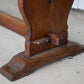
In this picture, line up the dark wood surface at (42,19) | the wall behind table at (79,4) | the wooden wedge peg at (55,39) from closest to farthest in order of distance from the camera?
1. the dark wood surface at (42,19)
2. the wooden wedge peg at (55,39)
3. the wall behind table at (79,4)

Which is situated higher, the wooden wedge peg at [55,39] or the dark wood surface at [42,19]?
the dark wood surface at [42,19]

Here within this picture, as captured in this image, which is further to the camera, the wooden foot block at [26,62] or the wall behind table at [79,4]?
the wall behind table at [79,4]

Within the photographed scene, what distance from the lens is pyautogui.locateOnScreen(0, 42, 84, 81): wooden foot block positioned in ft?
3.98

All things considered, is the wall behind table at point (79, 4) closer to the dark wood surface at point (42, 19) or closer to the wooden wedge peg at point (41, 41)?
the dark wood surface at point (42, 19)

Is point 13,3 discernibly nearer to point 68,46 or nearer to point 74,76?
point 68,46

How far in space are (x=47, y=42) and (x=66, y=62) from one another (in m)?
0.19

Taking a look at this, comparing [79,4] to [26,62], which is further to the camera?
[79,4]

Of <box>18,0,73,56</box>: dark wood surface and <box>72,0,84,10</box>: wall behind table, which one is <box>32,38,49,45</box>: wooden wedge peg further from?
<box>72,0,84,10</box>: wall behind table

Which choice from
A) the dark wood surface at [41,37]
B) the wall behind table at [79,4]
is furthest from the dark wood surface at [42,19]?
the wall behind table at [79,4]

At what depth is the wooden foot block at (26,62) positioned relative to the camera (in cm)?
121

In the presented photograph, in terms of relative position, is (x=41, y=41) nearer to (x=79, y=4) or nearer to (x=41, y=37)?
(x=41, y=37)

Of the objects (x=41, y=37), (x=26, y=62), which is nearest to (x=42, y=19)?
(x=41, y=37)

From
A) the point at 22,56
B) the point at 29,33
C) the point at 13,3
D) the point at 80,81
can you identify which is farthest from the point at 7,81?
the point at 13,3

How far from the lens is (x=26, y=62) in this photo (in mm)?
1221
